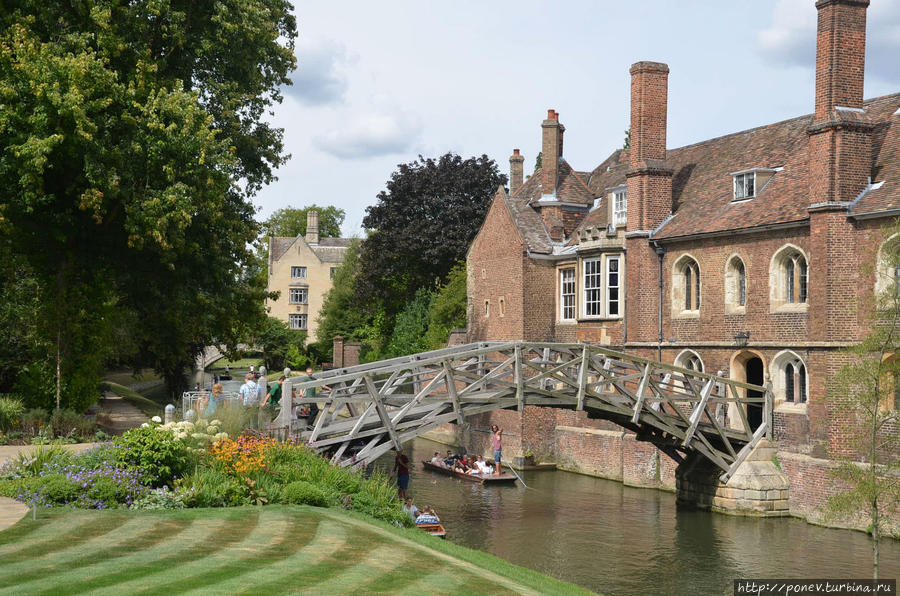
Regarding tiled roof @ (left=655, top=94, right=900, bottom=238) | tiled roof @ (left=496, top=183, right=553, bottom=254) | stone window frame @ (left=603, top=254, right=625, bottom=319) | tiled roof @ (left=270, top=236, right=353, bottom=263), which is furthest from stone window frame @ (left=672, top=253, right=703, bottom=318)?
tiled roof @ (left=270, top=236, right=353, bottom=263)

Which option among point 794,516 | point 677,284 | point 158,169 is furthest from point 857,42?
point 158,169

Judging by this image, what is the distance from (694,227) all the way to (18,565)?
2375 centimetres

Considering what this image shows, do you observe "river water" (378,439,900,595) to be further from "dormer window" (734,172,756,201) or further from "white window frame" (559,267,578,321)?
"dormer window" (734,172,756,201)

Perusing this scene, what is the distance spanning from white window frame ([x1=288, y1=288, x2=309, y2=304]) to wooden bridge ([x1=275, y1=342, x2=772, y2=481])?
2747 inches

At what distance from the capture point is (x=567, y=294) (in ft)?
118

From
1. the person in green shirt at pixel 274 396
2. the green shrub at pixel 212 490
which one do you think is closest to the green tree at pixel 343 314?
the person in green shirt at pixel 274 396

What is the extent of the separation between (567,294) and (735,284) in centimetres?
893

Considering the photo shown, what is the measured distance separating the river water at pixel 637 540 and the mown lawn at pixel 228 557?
5.58m

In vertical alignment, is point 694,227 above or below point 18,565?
above

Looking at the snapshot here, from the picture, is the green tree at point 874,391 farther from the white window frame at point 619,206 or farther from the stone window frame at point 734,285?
the white window frame at point 619,206

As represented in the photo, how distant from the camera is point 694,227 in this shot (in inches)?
1160

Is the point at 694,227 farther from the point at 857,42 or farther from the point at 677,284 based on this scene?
the point at 857,42

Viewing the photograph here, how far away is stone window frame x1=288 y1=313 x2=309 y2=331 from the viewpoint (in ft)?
312

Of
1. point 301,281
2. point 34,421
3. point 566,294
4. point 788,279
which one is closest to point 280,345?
point 301,281
